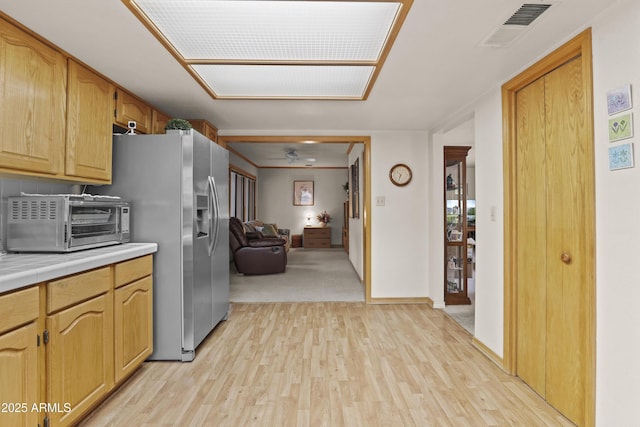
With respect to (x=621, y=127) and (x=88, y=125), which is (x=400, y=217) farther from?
(x=88, y=125)

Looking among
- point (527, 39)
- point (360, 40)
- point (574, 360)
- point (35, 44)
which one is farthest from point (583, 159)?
point (35, 44)

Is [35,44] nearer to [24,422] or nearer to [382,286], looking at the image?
[24,422]

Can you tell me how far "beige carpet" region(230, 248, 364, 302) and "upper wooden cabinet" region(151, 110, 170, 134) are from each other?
94.9 inches

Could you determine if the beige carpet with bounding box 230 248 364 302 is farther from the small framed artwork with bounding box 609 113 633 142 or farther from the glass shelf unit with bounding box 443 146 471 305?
the small framed artwork with bounding box 609 113 633 142

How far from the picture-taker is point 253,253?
610 centimetres

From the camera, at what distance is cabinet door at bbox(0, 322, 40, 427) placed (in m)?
1.36

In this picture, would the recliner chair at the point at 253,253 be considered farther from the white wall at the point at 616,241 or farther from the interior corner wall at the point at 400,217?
the white wall at the point at 616,241

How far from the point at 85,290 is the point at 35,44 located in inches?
58.2

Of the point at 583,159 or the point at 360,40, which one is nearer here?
the point at 583,159

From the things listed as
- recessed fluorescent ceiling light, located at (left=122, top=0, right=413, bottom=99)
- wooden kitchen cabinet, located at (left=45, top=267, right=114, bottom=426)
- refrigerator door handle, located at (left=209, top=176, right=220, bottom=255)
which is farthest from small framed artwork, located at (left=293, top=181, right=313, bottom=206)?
wooden kitchen cabinet, located at (left=45, top=267, right=114, bottom=426)

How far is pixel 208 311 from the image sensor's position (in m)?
3.10

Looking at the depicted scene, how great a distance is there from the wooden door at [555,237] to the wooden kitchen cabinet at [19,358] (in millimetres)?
2772

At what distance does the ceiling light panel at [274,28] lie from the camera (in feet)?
5.69

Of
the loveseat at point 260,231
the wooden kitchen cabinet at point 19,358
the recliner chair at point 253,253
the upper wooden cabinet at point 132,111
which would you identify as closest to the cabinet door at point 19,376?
the wooden kitchen cabinet at point 19,358
